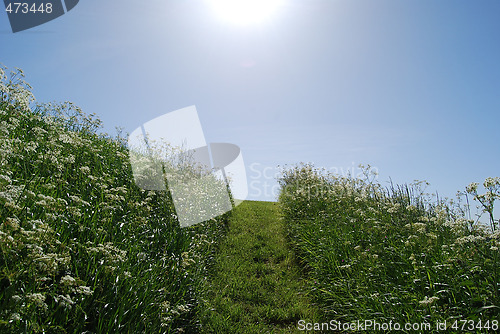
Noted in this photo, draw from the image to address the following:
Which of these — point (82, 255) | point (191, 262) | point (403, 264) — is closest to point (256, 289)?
point (191, 262)

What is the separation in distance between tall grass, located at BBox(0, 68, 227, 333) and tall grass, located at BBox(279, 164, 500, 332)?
85.4 inches

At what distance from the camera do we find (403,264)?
4.25m

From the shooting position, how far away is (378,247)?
475 cm

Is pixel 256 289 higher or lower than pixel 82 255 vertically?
lower

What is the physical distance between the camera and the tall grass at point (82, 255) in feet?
8.79

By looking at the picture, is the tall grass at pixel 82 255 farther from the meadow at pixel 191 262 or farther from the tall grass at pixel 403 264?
the tall grass at pixel 403 264

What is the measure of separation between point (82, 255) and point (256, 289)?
10.8 ft

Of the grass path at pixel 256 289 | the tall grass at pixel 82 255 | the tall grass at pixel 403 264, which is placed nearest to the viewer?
the tall grass at pixel 82 255

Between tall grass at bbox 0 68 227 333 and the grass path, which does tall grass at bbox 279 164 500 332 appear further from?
tall grass at bbox 0 68 227 333

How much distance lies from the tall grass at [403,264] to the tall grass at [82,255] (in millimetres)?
2168

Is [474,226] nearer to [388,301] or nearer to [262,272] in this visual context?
[388,301]

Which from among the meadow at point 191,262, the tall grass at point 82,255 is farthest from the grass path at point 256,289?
the tall grass at point 82,255

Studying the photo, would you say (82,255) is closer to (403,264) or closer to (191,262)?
(191,262)

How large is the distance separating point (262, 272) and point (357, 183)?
3726mm
